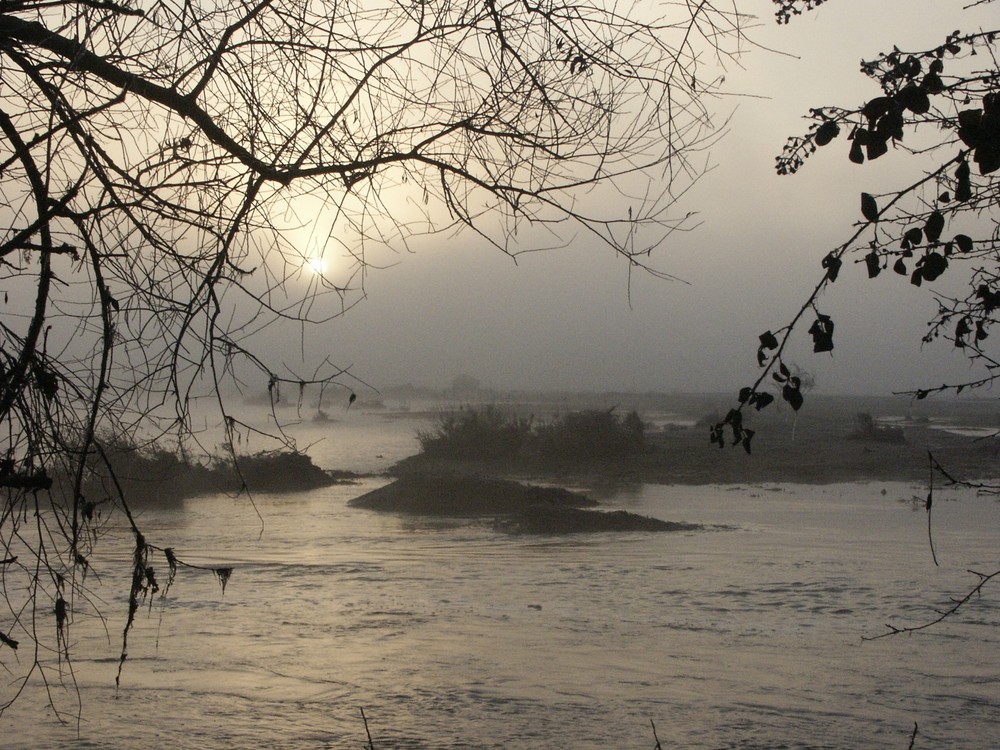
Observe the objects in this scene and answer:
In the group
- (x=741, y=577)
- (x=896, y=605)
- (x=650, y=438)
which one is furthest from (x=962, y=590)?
(x=650, y=438)

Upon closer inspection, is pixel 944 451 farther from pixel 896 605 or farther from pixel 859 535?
pixel 896 605

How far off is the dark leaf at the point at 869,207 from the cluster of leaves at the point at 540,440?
23735 mm

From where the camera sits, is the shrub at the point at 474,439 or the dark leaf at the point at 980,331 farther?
the shrub at the point at 474,439

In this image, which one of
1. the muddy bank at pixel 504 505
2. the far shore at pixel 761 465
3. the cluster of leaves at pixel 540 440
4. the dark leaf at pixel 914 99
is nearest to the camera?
the dark leaf at pixel 914 99

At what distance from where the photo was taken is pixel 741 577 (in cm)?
1102

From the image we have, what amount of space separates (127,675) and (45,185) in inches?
197

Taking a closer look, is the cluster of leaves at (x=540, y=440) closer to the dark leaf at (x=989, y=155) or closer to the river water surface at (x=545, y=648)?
the river water surface at (x=545, y=648)

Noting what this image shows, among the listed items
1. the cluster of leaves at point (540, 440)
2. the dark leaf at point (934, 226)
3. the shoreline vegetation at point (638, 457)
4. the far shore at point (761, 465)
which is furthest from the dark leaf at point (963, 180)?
the cluster of leaves at point (540, 440)

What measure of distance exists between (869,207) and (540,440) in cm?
2464

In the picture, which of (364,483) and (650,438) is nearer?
(364,483)

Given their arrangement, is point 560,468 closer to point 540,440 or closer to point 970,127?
point 540,440

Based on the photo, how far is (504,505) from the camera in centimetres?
1708

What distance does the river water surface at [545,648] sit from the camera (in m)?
6.39

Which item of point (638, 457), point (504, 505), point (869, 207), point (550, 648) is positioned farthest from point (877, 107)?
point (638, 457)
